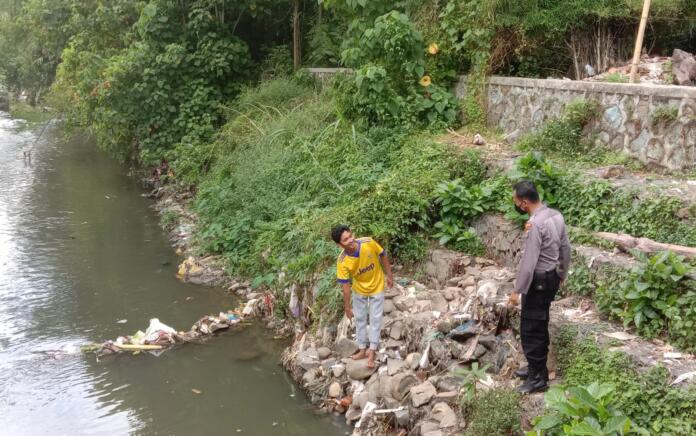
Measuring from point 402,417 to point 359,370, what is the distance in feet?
3.08

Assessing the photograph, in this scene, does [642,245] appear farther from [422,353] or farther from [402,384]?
[402,384]

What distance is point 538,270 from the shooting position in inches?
181

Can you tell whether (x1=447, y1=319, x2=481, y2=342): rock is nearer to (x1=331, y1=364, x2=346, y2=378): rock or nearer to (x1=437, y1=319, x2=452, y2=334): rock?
(x1=437, y1=319, x2=452, y2=334): rock

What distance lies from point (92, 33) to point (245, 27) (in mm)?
4525

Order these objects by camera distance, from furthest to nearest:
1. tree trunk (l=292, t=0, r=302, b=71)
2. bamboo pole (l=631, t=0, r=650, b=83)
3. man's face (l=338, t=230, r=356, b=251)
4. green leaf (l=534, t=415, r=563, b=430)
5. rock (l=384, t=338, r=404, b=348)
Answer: tree trunk (l=292, t=0, r=302, b=71) → bamboo pole (l=631, t=0, r=650, b=83) → rock (l=384, t=338, r=404, b=348) → man's face (l=338, t=230, r=356, b=251) → green leaf (l=534, t=415, r=563, b=430)

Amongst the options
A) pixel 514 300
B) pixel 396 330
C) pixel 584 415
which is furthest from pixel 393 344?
pixel 584 415

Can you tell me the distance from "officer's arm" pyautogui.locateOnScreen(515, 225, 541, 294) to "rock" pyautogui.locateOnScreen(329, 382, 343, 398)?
8.51 feet

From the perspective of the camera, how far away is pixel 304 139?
36.0 feet

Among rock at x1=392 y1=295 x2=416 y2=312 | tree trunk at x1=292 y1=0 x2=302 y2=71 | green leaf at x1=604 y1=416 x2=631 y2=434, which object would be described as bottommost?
rock at x1=392 y1=295 x2=416 y2=312

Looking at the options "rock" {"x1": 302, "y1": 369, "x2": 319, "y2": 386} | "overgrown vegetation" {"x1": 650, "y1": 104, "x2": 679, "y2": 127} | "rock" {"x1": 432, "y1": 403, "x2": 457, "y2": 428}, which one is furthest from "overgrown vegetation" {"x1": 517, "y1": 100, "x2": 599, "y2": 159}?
"rock" {"x1": 302, "y1": 369, "x2": 319, "y2": 386}

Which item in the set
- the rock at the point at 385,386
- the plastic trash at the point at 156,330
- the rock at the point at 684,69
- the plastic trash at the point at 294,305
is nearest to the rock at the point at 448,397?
the rock at the point at 385,386

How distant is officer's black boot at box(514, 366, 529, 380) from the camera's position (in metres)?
5.06

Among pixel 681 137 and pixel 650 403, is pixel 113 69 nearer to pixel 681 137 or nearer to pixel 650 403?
pixel 681 137

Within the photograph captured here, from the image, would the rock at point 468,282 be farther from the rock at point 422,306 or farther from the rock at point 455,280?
the rock at point 422,306
